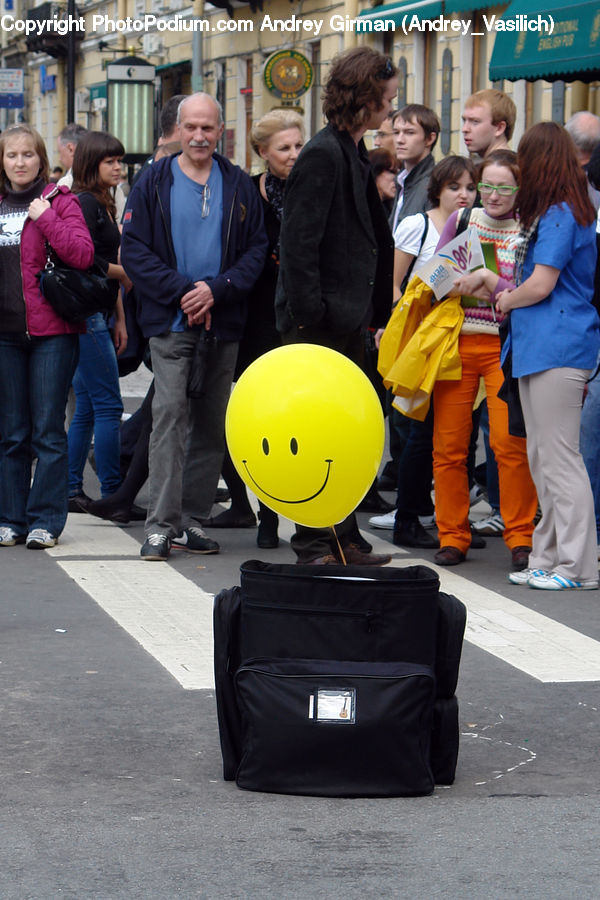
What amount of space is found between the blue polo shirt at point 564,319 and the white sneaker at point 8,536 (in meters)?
2.64

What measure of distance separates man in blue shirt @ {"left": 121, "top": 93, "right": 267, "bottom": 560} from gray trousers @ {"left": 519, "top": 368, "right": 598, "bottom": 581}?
1.51 meters

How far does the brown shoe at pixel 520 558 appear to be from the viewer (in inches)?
309

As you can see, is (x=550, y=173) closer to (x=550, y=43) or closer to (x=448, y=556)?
(x=448, y=556)

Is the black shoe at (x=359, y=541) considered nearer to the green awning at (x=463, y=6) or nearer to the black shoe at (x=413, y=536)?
the black shoe at (x=413, y=536)

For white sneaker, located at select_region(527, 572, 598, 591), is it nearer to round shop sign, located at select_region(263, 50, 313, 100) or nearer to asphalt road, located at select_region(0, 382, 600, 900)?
asphalt road, located at select_region(0, 382, 600, 900)

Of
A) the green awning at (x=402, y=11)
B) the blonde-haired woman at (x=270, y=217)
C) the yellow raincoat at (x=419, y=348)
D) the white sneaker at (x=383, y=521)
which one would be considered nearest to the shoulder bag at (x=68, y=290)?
the blonde-haired woman at (x=270, y=217)

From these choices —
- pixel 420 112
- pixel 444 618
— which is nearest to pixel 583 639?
pixel 444 618

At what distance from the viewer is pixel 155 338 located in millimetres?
8016

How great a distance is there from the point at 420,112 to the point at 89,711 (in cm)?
524

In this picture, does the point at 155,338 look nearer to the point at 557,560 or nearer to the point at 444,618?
the point at 557,560

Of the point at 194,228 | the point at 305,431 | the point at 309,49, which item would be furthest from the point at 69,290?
the point at 309,49

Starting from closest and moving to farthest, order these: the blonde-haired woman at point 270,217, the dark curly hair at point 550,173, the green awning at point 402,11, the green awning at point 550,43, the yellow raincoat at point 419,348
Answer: the dark curly hair at point 550,173 < the yellow raincoat at point 419,348 < the blonde-haired woman at point 270,217 < the green awning at point 550,43 < the green awning at point 402,11

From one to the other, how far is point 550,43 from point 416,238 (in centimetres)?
924

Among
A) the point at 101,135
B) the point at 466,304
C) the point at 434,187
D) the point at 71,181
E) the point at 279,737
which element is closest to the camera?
the point at 279,737
